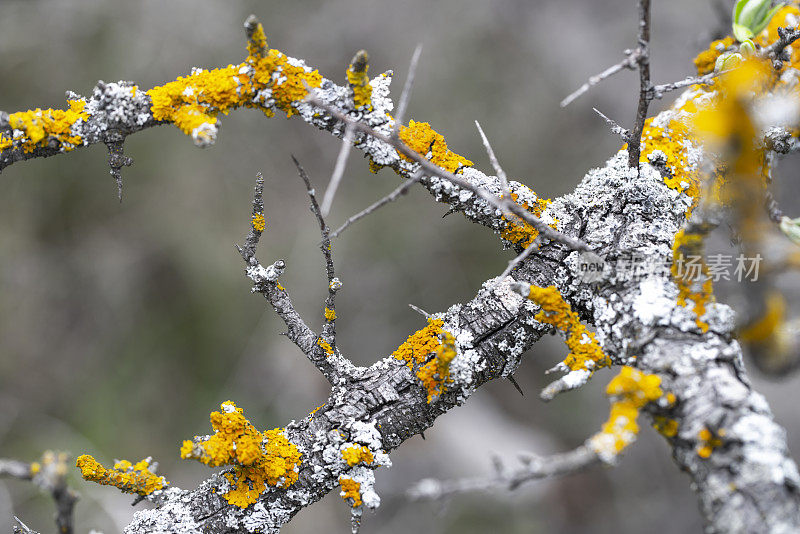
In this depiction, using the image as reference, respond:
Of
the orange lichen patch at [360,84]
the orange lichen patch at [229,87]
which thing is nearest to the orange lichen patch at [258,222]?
the orange lichen patch at [229,87]

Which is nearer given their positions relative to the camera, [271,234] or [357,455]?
[357,455]

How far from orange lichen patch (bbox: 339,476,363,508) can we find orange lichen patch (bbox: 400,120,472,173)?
2.34 ft

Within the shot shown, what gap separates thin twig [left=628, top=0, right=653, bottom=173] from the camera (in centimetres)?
95

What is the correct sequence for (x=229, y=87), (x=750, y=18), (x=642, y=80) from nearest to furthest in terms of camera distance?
(x=642, y=80), (x=229, y=87), (x=750, y=18)

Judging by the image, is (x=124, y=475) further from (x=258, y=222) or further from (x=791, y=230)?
(x=791, y=230)

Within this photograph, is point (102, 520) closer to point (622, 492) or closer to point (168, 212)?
point (168, 212)

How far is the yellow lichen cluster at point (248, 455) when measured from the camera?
1.10 m

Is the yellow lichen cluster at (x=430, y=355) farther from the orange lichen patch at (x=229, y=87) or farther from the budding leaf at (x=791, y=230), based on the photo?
the budding leaf at (x=791, y=230)

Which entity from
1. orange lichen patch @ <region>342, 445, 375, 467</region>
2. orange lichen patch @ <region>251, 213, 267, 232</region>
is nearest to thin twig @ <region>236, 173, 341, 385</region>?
orange lichen patch @ <region>251, 213, 267, 232</region>

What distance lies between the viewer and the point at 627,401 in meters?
0.88

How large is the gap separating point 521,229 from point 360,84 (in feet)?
1.58

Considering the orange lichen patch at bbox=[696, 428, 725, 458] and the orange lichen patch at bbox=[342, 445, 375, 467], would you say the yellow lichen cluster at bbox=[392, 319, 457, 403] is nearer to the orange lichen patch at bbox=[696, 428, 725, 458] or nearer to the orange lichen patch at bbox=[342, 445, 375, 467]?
the orange lichen patch at bbox=[342, 445, 375, 467]

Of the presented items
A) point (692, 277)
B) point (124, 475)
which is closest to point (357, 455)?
point (124, 475)

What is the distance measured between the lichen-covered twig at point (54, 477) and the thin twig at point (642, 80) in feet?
3.67
